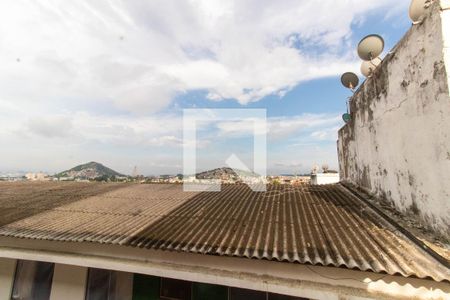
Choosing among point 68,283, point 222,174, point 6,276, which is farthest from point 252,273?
point 222,174

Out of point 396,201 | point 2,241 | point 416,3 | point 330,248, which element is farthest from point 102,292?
point 416,3

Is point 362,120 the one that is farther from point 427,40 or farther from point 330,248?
point 330,248

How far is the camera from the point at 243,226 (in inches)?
192

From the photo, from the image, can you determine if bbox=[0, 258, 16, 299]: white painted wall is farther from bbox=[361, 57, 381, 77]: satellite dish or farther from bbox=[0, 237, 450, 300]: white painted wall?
bbox=[361, 57, 381, 77]: satellite dish

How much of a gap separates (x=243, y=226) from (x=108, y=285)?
3563mm

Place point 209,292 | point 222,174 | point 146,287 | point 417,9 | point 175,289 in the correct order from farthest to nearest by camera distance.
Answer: point 222,174 < point 146,287 < point 175,289 < point 209,292 < point 417,9

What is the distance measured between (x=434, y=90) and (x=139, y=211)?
597cm

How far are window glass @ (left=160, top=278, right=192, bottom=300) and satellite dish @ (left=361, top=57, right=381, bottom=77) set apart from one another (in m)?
6.05

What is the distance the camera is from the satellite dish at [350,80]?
7.59 meters

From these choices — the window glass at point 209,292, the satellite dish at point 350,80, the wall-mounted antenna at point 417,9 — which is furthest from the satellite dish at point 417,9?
the window glass at point 209,292

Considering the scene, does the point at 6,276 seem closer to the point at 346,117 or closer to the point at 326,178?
the point at 346,117

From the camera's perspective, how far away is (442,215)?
358 cm

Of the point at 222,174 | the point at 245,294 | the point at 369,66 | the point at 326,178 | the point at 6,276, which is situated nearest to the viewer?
the point at 245,294

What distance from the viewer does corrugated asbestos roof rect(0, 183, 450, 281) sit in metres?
3.62
